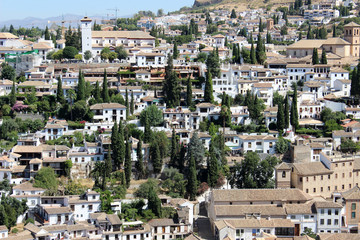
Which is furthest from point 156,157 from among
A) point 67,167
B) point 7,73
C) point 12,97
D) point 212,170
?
point 7,73

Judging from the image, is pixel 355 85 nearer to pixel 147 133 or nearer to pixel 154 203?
pixel 147 133

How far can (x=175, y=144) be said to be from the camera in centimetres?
4569

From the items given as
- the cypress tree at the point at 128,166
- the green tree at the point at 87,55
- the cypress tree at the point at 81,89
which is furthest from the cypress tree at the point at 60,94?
the green tree at the point at 87,55

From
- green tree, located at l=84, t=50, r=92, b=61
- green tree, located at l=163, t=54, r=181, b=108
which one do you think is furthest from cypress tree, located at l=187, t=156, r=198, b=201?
green tree, located at l=84, t=50, r=92, b=61

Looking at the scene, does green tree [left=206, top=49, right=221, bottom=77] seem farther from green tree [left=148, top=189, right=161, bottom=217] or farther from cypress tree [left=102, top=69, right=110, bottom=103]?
green tree [left=148, top=189, right=161, bottom=217]

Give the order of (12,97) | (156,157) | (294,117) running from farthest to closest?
(12,97) → (294,117) → (156,157)

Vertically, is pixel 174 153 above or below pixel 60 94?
below

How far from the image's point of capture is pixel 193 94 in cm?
5412

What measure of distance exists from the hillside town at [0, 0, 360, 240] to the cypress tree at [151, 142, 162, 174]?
0.32ft

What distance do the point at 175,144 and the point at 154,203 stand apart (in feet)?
20.3

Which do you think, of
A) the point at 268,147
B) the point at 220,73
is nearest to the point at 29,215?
the point at 268,147

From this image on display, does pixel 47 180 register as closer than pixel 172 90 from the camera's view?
Yes

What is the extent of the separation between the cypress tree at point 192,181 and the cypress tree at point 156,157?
2.65 meters

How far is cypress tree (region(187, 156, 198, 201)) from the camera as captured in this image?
4294cm
